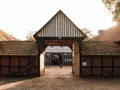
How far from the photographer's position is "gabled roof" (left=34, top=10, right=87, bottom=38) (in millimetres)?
21203

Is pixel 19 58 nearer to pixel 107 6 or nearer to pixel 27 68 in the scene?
pixel 27 68

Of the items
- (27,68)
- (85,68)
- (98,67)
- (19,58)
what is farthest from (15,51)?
(98,67)

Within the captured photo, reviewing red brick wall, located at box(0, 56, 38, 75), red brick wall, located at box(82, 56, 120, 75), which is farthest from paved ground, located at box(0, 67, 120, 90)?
red brick wall, located at box(82, 56, 120, 75)

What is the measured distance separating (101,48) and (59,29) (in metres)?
5.50

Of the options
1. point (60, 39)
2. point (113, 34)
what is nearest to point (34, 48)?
point (60, 39)

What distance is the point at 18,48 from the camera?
Answer: 2294cm

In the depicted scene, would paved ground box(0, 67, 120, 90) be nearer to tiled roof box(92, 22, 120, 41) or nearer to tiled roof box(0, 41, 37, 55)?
tiled roof box(0, 41, 37, 55)

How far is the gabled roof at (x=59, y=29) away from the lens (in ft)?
69.6

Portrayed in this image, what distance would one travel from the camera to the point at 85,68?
21797 mm

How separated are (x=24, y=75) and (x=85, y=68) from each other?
6.74 metres

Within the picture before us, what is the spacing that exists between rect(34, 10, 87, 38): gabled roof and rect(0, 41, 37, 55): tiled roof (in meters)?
2.07

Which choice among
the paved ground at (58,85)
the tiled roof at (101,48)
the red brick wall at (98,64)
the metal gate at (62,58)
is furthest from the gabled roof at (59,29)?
the metal gate at (62,58)

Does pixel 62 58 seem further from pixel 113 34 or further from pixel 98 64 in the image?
pixel 98 64

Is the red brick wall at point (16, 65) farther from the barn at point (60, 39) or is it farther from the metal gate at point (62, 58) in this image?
the metal gate at point (62, 58)
